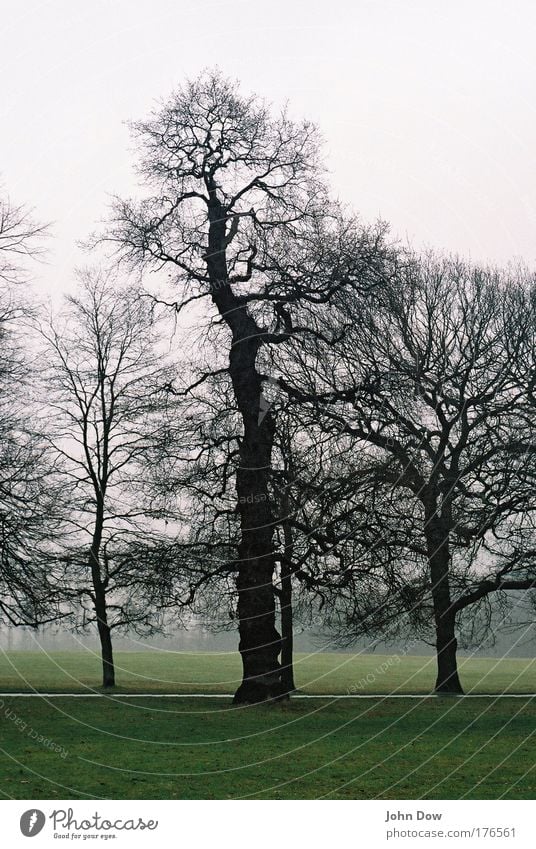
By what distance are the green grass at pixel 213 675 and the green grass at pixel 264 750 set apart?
670 cm

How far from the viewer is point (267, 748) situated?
19.5 metres

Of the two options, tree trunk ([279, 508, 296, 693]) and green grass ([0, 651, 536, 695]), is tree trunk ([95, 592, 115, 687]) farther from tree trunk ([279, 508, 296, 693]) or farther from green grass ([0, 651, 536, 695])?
tree trunk ([279, 508, 296, 693])

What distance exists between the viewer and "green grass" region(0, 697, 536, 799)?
15.1m

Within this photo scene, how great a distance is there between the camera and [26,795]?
46.8ft

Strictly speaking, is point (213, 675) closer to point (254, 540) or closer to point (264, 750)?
point (254, 540)

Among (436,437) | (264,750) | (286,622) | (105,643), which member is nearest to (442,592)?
(436,437)

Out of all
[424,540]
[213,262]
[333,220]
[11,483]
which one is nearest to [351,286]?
[333,220]

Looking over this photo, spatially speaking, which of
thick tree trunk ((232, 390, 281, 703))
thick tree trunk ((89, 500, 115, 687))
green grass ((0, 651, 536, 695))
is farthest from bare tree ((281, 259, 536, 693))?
thick tree trunk ((89, 500, 115, 687))

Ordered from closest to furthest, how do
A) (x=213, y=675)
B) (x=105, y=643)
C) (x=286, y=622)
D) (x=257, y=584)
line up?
1. (x=257, y=584)
2. (x=286, y=622)
3. (x=105, y=643)
4. (x=213, y=675)

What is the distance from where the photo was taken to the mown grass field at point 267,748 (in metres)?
15.2

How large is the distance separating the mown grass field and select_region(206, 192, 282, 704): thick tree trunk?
37.2 inches

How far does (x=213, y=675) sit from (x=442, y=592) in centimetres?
2334

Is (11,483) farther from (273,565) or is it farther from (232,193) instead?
(232,193)

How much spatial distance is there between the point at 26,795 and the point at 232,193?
765 inches
